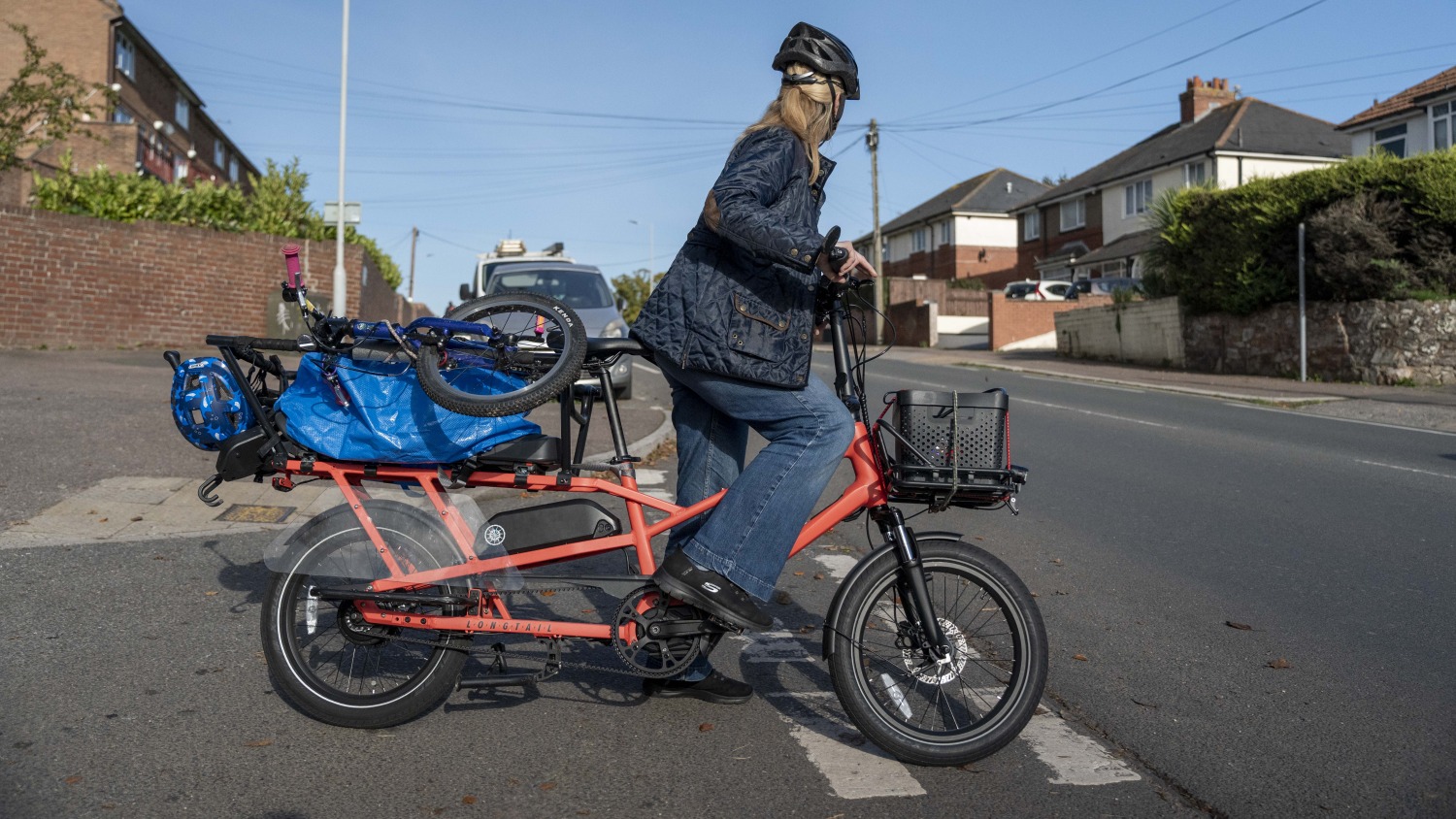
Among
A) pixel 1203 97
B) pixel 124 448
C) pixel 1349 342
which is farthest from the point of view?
pixel 1203 97

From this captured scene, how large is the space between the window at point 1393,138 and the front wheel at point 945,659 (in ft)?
120

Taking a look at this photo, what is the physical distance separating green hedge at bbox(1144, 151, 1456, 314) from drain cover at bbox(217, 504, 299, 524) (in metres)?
19.9

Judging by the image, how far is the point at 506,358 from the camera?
3.51 metres

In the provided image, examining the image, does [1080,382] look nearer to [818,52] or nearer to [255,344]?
[818,52]

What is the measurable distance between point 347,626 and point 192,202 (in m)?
21.1

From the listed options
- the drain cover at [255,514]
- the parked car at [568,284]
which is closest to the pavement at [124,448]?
the drain cover at [255,514]

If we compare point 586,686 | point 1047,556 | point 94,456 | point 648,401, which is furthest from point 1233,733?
point 648,401

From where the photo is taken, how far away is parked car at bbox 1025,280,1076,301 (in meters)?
41.9

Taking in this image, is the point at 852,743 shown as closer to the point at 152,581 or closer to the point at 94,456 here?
the point at 152,581

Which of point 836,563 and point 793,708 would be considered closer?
point 793,708

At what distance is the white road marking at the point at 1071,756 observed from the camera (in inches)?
132

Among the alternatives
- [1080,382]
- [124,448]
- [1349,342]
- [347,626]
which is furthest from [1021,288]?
[347,626]

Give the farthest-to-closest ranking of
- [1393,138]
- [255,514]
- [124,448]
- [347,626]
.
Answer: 1. [1393,138]
2. [124,448]
3. [255,514]
4. [347,626]

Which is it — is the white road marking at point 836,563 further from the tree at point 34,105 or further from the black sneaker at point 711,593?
the tree at point 34,105
